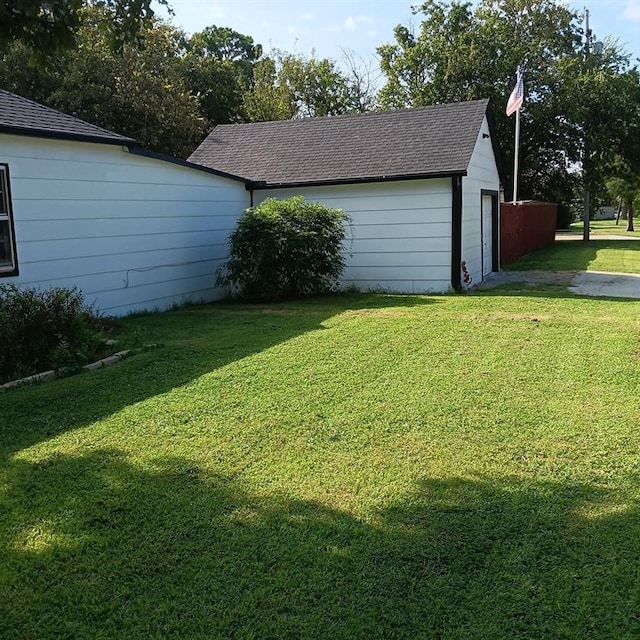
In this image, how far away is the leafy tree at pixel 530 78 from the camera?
28688 mm

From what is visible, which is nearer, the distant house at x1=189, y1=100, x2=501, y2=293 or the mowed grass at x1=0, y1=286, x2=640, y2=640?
the mowed grass at x1=0, y1=286, x2=640, y2=640

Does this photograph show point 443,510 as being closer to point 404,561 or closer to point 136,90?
point 404,561

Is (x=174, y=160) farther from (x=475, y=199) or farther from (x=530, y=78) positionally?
(x=530, y=78)

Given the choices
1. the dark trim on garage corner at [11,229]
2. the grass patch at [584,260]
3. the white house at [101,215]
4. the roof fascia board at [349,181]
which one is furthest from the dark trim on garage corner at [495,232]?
the dark trim on garage corner at [11,229]

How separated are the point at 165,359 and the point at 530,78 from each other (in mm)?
27878

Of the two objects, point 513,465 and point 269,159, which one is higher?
point 269,159

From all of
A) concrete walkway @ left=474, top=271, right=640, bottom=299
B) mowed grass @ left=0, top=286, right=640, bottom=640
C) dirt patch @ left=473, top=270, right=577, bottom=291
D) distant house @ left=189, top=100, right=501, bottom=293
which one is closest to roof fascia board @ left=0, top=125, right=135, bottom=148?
mowed grass @ left=0, top=286, right=640, bottom=640

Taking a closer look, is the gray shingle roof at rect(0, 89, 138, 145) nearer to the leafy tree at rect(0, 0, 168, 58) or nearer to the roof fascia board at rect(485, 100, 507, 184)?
the leafy tree at rect(0, 0, 168, 58)

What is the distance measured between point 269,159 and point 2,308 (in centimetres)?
966

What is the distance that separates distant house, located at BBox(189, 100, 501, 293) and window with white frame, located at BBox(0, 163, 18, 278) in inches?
249

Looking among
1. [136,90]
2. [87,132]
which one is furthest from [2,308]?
[136,90]

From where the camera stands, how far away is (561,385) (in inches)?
223

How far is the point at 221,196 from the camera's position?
13.1 meters

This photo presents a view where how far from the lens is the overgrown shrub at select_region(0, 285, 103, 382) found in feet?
A: 21.1
